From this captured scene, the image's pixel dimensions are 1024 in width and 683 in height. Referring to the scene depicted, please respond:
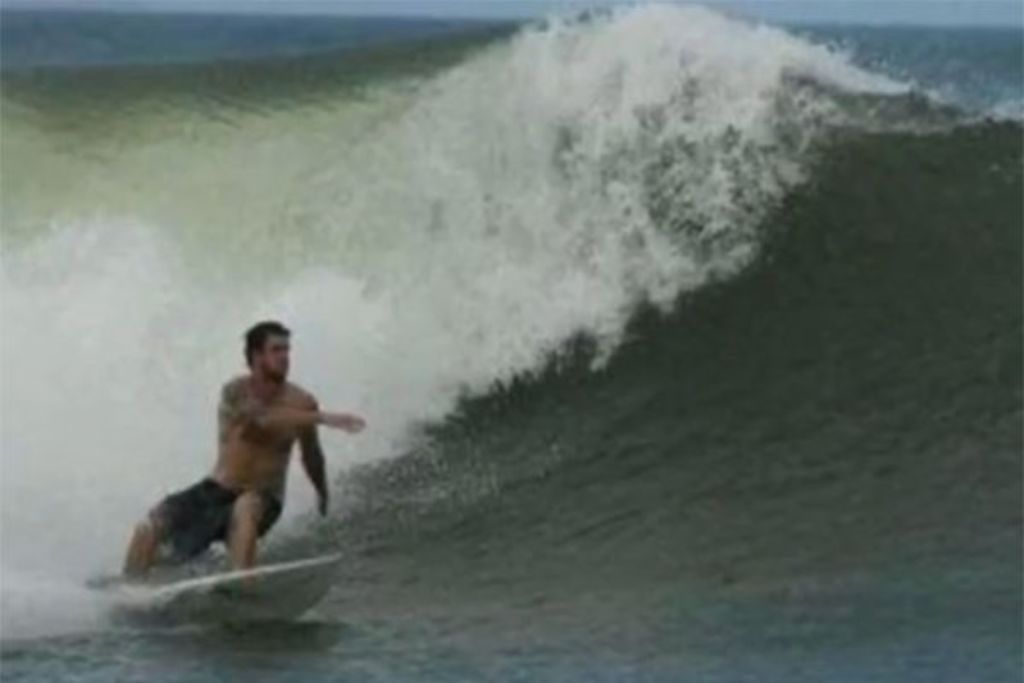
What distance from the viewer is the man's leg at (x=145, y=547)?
9.33 metres

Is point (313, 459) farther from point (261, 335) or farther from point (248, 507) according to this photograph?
point (261, 335)

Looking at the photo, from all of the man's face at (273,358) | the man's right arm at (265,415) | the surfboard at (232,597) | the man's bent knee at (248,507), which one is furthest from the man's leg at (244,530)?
the man's face at (273,358)

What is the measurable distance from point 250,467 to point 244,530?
26 cm

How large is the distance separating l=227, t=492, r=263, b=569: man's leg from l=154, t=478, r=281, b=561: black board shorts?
33 mm

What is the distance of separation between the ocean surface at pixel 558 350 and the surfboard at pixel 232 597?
0.12 m

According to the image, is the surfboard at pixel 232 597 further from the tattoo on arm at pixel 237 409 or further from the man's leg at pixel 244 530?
the tattoo on arm at pixel 237 409

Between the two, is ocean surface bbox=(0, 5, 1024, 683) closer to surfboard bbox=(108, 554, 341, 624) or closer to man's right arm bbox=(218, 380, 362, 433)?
surfboard bbox=(108, 554, 341, 624)

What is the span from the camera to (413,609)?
905 cm

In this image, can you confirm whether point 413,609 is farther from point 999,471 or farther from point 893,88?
point 893,88

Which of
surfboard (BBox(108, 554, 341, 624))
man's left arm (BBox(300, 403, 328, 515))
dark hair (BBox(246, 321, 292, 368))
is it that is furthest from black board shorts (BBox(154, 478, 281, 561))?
dark hair (BBox(246, 321, 292, 368))

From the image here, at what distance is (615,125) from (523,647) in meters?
5.91

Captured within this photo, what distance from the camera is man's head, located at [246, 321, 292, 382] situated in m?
9.26

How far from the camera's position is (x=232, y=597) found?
347 inches

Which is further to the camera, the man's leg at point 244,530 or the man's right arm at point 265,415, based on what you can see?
the man's right arm at point 265,415
